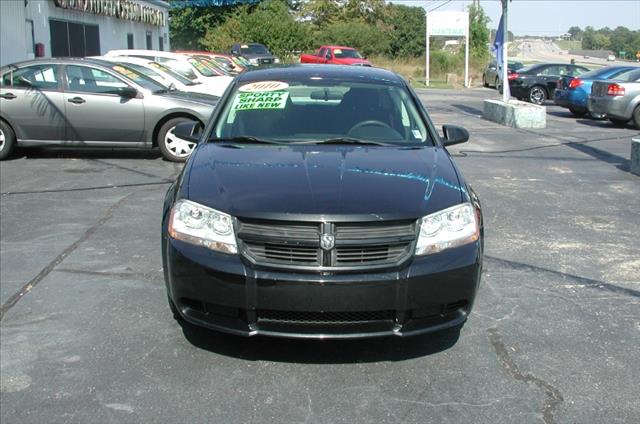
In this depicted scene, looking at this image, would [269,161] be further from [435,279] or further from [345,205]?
[435,279]

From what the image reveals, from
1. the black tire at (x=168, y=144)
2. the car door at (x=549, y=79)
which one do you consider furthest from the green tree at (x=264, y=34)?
the black tire at (x=168, y=144)

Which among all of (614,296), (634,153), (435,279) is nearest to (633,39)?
(634,153)

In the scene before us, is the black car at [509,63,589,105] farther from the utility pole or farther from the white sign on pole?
the white sign on pole

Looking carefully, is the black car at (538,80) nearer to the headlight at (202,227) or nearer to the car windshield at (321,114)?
the car windshield at (321,114)

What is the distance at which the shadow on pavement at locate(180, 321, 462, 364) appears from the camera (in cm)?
393

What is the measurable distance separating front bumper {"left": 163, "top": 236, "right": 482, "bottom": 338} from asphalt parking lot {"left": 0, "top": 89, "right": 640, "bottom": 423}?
1.04 feet

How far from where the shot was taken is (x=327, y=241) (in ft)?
11.4

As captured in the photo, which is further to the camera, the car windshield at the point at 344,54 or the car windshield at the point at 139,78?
the car windshield at the point at 344,54

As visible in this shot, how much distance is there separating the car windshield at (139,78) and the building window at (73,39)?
38.3 ft

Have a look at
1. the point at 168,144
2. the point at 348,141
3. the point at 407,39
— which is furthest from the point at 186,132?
the point at 407,39

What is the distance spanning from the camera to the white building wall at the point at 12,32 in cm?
1711

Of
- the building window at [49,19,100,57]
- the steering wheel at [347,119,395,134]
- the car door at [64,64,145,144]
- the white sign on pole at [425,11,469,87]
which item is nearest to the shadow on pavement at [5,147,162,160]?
the car door at [64,64,145,144]

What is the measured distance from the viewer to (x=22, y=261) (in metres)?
5.69

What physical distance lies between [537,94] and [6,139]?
19121 millimetres
